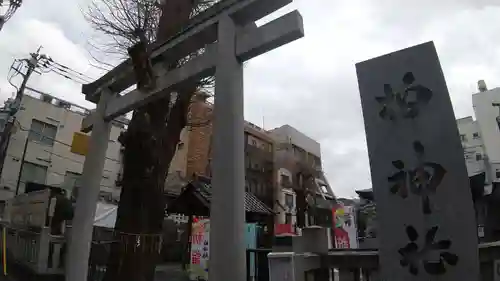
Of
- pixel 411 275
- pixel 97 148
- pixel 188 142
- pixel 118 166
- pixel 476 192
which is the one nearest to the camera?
pixel 411 275

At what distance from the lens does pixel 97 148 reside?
6.72 m

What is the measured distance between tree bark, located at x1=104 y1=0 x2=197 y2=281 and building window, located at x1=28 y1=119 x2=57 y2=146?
59.1 feet

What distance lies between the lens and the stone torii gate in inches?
152

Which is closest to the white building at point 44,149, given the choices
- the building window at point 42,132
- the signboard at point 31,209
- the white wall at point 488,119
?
the building window at point 42,132

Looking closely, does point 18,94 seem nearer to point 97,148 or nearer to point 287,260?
point 97,148

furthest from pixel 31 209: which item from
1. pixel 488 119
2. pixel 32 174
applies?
pixel 488 119

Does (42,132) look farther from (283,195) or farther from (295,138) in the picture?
(295,138)

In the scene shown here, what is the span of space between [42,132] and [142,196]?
62.4ft

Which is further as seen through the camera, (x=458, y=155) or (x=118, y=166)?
(x=118, y=166)

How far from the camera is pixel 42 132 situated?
21719 millimetres

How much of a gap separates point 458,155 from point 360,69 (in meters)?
1.50

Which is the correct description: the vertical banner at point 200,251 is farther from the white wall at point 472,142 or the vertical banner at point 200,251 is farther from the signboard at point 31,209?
the white wall at point 472,142

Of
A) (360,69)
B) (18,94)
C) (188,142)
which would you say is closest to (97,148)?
(360,69)

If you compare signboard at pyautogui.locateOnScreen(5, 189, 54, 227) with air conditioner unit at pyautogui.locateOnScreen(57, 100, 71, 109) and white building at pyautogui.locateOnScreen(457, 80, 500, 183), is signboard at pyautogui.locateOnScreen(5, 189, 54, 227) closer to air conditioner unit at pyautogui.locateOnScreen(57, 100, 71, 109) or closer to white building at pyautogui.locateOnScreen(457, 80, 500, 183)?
air conditioner unit at pyautogui.locateOnScreen(57, 100, 71, 109)
